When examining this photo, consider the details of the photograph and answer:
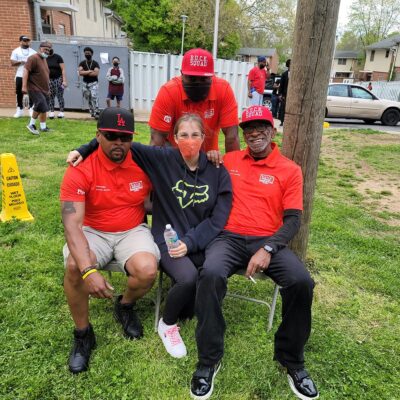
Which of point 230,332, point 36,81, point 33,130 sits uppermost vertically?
point 36,81

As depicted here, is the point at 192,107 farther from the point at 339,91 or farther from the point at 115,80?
the point at 339,91

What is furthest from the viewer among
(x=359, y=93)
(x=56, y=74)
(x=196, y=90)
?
(x=359, y=93)

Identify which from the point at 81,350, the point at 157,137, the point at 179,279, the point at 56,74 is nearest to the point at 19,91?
the point at 56,74

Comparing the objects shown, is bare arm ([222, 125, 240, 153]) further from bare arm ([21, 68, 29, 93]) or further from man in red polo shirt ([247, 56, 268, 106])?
man in red polo shirt ([247, 56, 268, 106])

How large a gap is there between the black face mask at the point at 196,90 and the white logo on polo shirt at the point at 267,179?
894mm

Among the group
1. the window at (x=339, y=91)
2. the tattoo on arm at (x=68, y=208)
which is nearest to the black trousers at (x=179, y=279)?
the tattoo on arm at (x=68, y=208)

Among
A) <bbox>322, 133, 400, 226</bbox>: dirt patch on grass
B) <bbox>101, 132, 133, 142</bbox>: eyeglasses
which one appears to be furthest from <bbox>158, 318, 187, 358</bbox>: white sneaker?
<bbox>322, 133, 400, 226</bbox>: dirt patch on grass

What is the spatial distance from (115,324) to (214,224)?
1.11m

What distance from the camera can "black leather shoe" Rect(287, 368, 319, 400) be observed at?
242cm

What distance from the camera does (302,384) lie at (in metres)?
2.45

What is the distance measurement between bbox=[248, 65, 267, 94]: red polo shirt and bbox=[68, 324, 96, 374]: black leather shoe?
35.0 feet

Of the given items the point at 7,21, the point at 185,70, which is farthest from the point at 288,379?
the point at 7,21

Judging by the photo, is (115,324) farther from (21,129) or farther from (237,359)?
(21,129)

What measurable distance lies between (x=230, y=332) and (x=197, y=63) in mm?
2168
